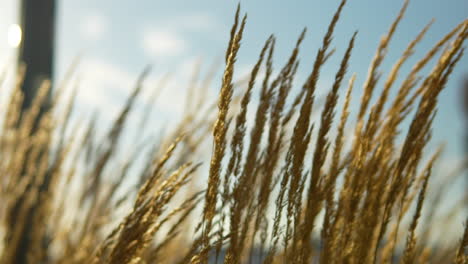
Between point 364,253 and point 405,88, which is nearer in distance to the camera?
point 364,253

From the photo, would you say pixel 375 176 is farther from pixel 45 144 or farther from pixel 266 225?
pixel 45 144

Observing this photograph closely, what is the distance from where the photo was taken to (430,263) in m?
2.34

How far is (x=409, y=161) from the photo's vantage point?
4.19 feet

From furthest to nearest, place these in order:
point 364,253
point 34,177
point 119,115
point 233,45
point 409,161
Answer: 1. point 34,177
2. point 119,115
3. point 409,161
4. point 364,253
5. point 233,45

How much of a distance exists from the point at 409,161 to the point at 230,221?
0.46 metres

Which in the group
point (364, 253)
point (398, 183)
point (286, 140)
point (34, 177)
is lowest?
point (364, 253)

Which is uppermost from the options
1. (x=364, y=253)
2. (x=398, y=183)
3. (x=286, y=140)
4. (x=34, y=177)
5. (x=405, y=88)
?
(x=34, y=177)

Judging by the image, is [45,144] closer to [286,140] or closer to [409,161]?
[286,140]

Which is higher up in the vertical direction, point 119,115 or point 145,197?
point 119,115

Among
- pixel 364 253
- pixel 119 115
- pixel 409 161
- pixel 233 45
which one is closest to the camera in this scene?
pixel 233 45

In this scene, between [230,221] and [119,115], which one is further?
[119,115]

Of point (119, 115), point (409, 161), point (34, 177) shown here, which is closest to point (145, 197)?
point (409, 161)

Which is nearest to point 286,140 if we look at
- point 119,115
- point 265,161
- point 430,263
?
point 265,161

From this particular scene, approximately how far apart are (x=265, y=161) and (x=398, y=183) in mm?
283
